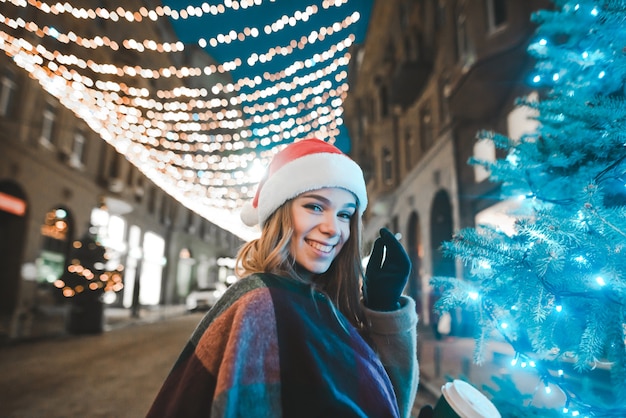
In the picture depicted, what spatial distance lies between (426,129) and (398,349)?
15.6 metres

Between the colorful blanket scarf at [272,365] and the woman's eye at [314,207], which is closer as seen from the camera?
the colorful blanket scarf at [272,365]

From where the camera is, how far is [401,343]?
70.3 inches

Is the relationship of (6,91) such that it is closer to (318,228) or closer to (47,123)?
(47,123)

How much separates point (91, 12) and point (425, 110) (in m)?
12.4

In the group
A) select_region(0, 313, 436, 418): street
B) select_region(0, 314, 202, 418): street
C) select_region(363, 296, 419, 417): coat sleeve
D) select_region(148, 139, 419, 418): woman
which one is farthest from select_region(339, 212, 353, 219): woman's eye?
select_region(0, 314, 202, 418): street

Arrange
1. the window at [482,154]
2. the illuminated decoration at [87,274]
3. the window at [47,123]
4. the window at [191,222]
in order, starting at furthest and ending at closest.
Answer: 1. the window at [191,222]
2. the window at [47,123]
3. the illuminated decoration at [87,274]
4. the window at [482,154]

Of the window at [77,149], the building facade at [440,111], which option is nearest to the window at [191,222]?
the window at [77,149]

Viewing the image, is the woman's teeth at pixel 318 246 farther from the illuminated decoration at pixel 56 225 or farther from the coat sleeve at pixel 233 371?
the illuminated decoration at pixel 56 225

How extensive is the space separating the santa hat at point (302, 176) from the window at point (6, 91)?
16.0 m

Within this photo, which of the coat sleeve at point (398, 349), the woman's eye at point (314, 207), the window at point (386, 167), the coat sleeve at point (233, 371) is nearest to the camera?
the coat sleeve at point (233, 371)

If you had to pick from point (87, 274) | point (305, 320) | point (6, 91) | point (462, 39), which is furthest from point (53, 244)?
point (305, 320)

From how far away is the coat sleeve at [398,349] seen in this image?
1770mm

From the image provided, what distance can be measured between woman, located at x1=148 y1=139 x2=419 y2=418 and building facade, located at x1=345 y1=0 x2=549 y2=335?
3.29 m

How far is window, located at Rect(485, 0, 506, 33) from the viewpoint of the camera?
1047cm
